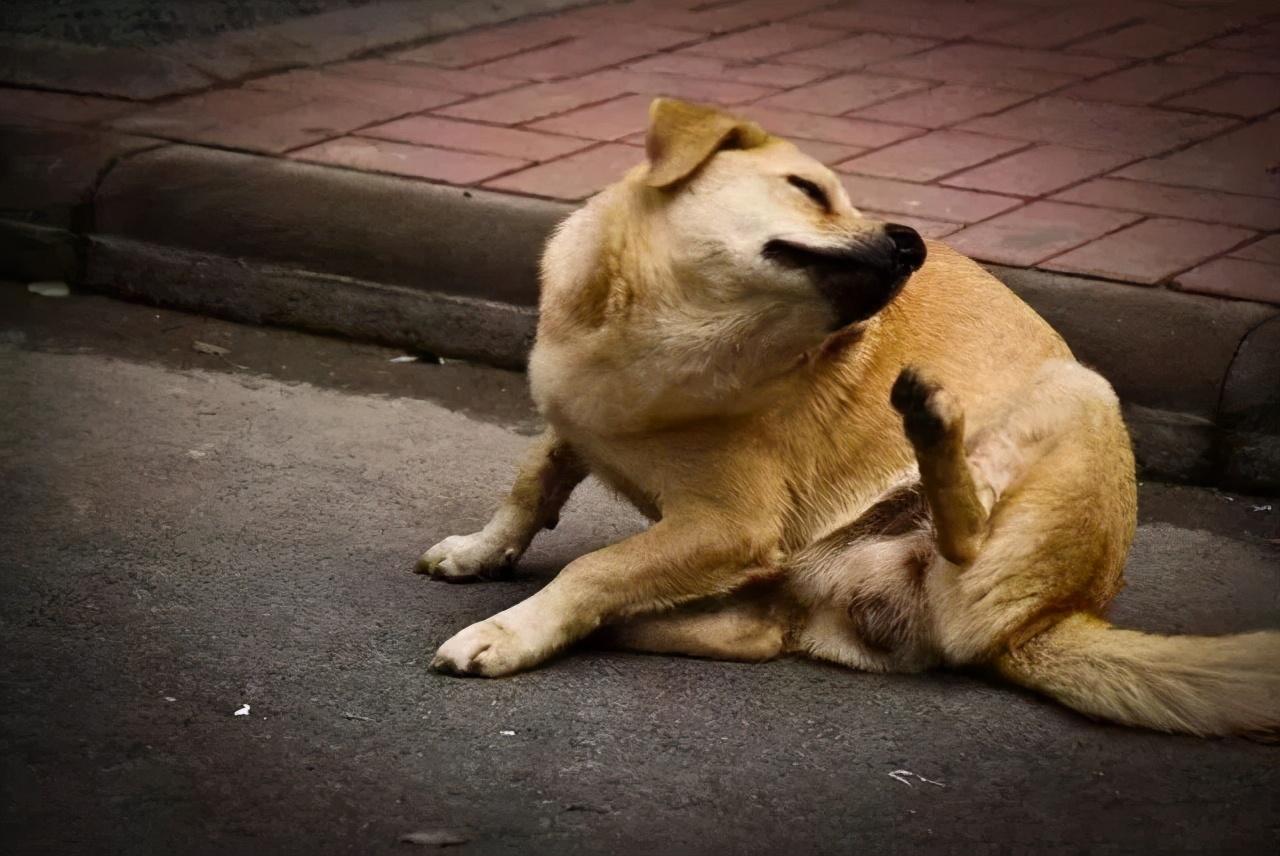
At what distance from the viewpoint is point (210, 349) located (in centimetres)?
497

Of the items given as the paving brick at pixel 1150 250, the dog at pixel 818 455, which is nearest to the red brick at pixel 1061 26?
the paving brick at pixel 1150 250

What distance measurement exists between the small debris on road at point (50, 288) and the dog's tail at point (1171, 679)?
3.41 meters

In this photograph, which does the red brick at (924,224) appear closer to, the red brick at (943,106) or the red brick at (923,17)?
the red brick at (943,106)

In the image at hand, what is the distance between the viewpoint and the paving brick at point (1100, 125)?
19.4 feet

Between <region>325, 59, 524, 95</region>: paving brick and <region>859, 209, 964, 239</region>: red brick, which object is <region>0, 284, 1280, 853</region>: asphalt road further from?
<region>325, 59, 524, 95</region>: paving brick

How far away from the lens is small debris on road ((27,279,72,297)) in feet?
17.4

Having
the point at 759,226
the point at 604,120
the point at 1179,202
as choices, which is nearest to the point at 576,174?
the point at 604,120

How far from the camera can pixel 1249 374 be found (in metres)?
4.32

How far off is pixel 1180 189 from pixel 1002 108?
103 centimetres

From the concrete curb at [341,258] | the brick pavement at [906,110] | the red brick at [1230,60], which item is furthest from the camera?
the red brick at [1230,60]

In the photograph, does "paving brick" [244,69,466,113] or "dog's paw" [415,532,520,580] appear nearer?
"dog's paw" [415,532,520,580]

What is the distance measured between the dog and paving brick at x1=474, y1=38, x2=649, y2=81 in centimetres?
330

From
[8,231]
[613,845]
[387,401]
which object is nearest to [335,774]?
[613,845]

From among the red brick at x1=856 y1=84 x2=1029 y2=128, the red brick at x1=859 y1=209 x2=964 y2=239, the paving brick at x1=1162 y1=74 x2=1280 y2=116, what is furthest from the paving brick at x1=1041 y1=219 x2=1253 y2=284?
the paving brick at x1=1162 y1=74 x2=1280 y2=116
